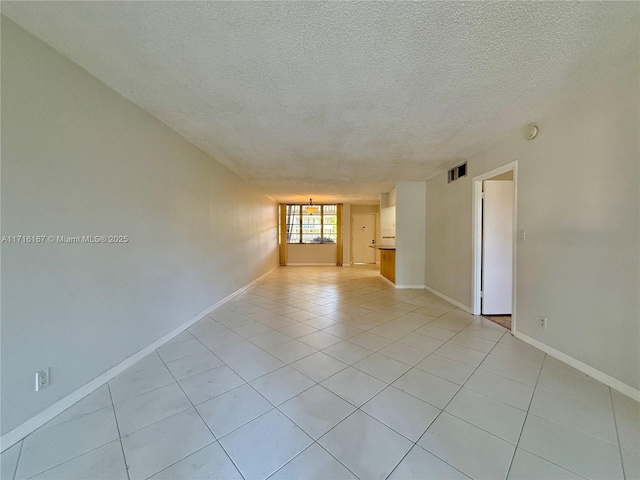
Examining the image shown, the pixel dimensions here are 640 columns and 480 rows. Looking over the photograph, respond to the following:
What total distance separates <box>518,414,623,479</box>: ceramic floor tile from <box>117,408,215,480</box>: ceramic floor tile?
191cm

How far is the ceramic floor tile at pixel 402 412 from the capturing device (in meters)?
1.48

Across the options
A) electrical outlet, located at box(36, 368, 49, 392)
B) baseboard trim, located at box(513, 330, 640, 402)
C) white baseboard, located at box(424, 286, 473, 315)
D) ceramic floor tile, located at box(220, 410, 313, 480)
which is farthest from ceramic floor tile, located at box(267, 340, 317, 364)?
white baseboard, located at box(424, 286, 473, 315)

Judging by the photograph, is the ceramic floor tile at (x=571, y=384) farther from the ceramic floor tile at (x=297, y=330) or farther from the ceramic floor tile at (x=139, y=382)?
the ceramic floor tile at (x=139, y=382)

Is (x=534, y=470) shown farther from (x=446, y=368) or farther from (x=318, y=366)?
(x=318, y=366)

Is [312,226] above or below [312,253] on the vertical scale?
above

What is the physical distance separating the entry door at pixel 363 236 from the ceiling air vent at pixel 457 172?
585 cm

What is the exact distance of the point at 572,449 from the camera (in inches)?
52.3

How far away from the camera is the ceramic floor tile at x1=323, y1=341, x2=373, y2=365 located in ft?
7.64

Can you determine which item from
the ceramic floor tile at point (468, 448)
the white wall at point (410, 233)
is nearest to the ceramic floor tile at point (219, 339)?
the ceramic floor tile at point (468, 448)

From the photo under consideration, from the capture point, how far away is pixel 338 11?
1.32m

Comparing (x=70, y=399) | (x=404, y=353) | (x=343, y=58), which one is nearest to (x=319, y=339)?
(x=404, y=353)

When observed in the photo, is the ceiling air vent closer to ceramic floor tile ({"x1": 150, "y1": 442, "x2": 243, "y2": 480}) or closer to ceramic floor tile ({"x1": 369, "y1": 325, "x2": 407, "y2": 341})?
ceramic floor tile ({"x1": 369, "y1": 325, "x2": 407, "y2": 341})

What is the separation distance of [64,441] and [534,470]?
2629mm

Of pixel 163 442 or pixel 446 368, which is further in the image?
pixel 446 368
